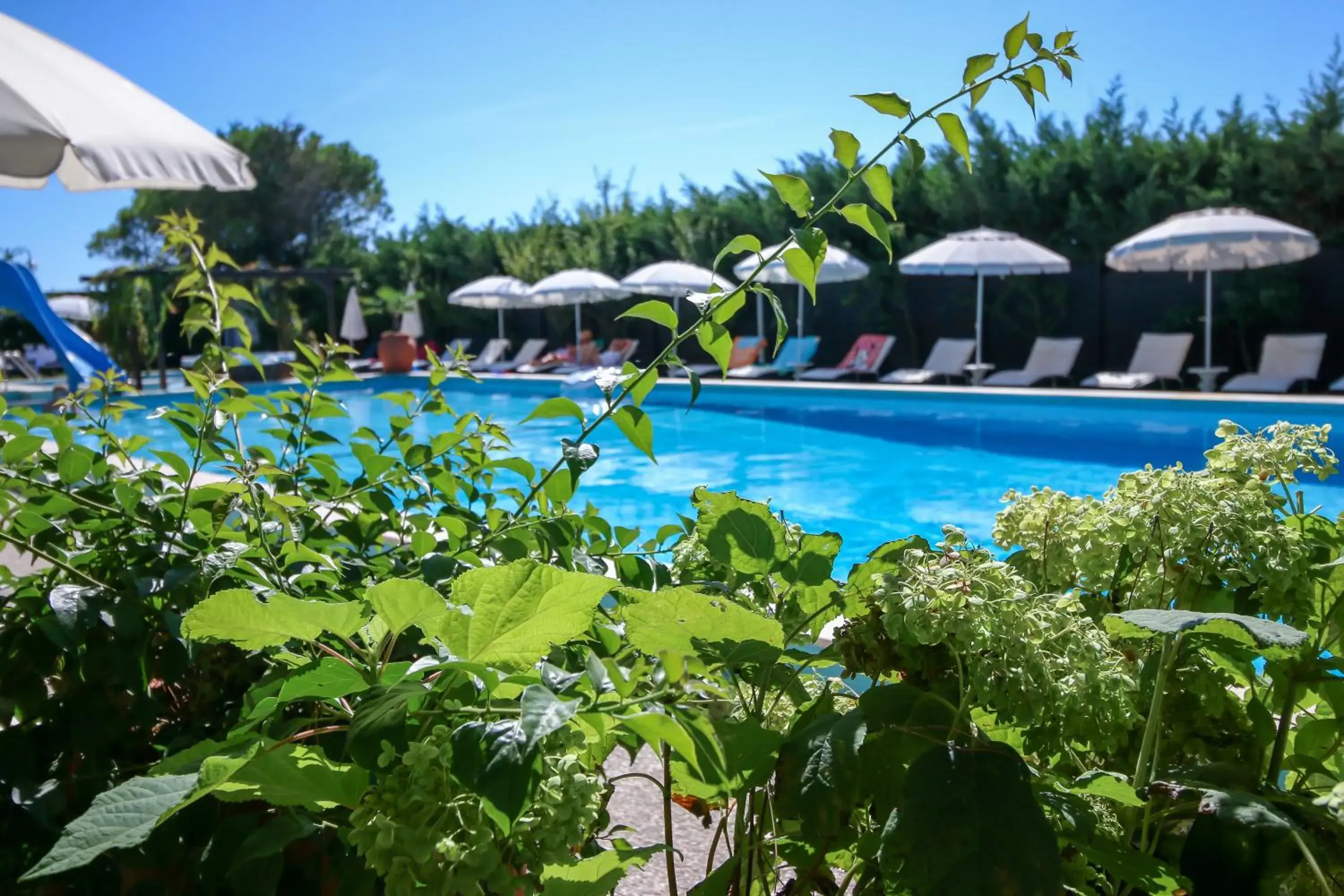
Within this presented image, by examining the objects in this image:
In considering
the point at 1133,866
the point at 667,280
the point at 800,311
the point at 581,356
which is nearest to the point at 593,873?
the point at 1133,866

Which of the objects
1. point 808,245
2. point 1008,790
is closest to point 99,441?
point 808,245

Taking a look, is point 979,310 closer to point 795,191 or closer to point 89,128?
point 89,128

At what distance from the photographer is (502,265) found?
27.3m

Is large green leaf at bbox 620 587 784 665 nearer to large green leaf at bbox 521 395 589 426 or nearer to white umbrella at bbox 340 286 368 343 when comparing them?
large green leaf at bbox 521 395 589 426

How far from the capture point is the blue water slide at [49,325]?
3713mm

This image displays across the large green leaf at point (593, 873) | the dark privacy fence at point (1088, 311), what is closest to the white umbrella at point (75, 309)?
the dark privacy fence at point (1088, 311)

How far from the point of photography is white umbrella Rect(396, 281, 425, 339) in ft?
87.2

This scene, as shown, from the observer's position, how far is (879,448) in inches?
487

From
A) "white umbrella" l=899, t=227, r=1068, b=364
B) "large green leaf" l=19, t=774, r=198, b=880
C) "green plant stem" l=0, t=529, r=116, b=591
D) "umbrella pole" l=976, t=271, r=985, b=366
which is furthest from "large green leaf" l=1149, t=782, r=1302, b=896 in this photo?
"umbrella pole" l=976, t=271, r=985, b=366

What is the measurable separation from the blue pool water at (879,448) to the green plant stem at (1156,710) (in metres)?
6.02

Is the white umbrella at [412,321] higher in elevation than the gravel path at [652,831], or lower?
higher

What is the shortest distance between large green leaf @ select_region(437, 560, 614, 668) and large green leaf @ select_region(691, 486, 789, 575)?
9.3 inches

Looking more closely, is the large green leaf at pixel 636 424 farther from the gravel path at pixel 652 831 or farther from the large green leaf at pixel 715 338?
the gravel path at pixel 652 831

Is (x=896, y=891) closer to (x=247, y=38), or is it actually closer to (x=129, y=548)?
(x=129, y=548)
